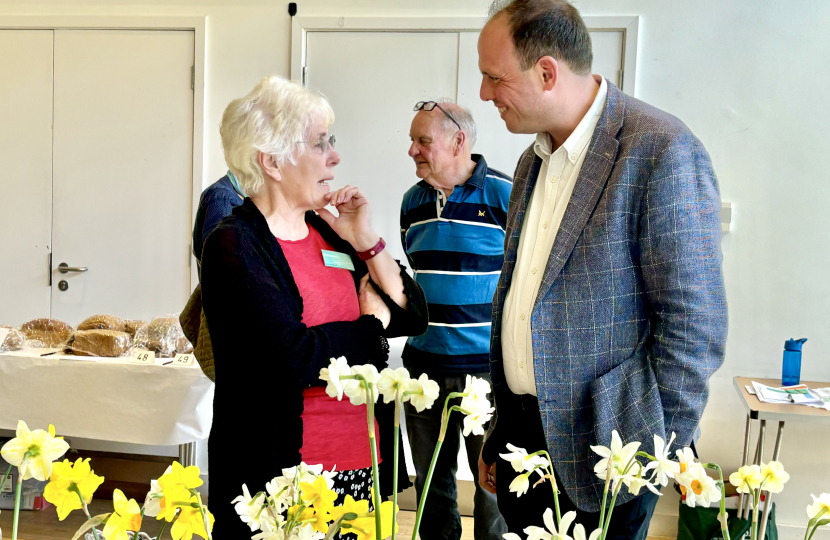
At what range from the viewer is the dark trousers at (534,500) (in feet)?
4.34

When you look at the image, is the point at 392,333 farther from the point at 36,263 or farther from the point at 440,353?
the point at 36,263

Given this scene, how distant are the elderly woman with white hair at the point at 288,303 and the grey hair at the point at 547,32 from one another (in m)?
0.50

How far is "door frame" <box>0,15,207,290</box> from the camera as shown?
3750 millimetres

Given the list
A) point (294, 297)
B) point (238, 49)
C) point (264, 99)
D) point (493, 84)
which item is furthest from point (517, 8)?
point (238, 49)

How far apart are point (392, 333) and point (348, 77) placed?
2.34m

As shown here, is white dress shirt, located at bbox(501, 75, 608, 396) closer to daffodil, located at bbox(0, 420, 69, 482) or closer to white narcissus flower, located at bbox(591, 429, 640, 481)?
white narcissus flower, located at bbox(591, 429, 640, 481)

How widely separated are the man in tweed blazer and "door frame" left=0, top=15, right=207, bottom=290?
2658 mm

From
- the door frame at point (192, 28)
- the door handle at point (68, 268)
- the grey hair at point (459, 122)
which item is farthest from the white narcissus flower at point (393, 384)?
the door handle at point (68, 268)

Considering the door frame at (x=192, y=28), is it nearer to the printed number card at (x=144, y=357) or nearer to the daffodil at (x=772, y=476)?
the printed number card at (x=144, y=357)

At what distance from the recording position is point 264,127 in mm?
1560

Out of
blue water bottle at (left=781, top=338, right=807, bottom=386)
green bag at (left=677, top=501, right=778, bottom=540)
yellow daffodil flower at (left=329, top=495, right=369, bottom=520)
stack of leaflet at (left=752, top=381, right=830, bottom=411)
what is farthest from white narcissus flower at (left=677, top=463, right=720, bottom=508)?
blue water bottle at (left=781, top=338, right=807, bottom=386)

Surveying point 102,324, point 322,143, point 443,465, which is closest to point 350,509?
point 322,143

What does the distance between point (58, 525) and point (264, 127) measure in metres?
2.66

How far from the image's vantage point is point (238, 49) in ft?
12.3
